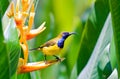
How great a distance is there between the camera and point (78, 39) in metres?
2.18

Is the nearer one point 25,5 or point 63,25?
point 25,5

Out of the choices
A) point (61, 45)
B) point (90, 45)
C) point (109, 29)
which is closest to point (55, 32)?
point (90, 45)

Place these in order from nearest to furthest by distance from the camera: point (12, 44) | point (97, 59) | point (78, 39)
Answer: point (12, 44) → point (97, 59) → point (78, 39)

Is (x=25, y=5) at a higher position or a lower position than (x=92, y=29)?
higher

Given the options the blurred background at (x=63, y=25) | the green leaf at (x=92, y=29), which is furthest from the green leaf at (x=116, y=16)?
the blurred background at (x=63, y=25)

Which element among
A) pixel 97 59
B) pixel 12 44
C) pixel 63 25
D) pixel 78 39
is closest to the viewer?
pixel 12 44

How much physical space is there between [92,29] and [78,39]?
62 centimetres

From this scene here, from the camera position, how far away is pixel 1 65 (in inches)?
39.5

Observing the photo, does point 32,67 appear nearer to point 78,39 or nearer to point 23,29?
point 23,29

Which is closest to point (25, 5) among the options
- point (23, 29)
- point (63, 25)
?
point (23, 29)

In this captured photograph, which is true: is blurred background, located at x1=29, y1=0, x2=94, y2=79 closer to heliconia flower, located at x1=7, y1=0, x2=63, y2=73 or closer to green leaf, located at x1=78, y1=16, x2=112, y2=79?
green leaf, located at x1=78, y1=16, x2=112, y2=79

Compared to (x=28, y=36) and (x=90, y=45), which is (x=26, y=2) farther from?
(x=90, y=45)

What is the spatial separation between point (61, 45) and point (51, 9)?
1.42 m

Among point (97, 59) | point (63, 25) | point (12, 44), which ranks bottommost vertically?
point (63, 25)
